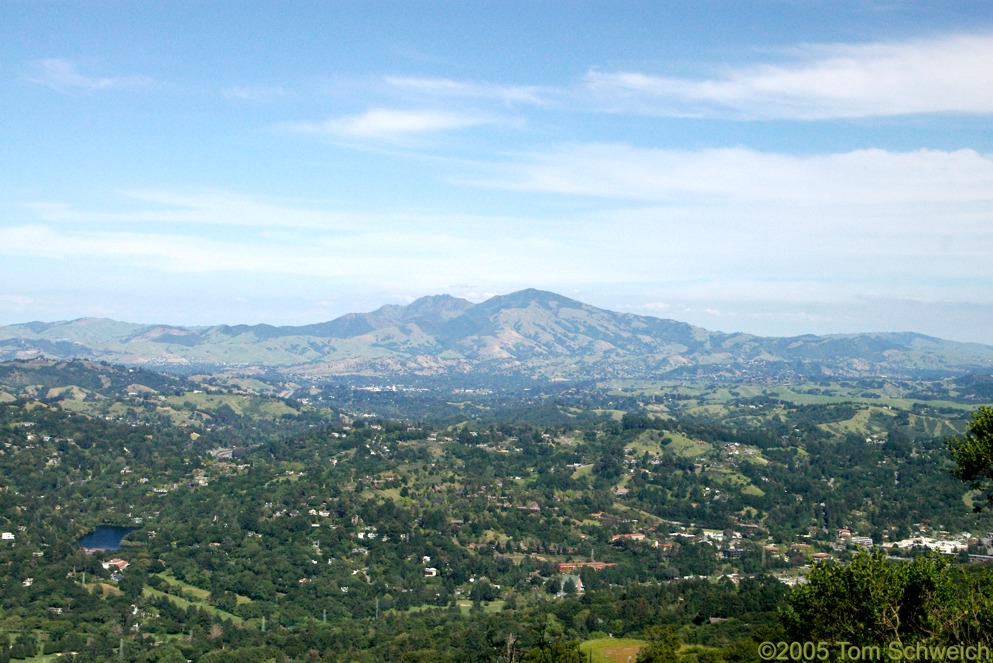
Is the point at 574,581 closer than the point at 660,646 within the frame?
No

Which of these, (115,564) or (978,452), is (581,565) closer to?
(115,564)

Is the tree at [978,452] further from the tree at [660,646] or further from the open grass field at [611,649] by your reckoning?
the open grass field at [611,649]

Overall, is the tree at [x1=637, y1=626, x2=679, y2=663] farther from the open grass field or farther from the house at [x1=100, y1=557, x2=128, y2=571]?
the house at [x1=100, y1=557, x2=128, y2=571]

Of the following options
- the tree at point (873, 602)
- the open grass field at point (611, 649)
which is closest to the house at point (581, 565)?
the open grass field at point (611, 649)

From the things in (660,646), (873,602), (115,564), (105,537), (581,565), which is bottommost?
(105,537)

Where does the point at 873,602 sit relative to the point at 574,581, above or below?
above

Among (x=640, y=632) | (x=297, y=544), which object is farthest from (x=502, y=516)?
(x=640, y=632)

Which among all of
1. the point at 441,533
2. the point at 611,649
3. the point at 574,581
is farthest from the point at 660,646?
the point at 441,533
